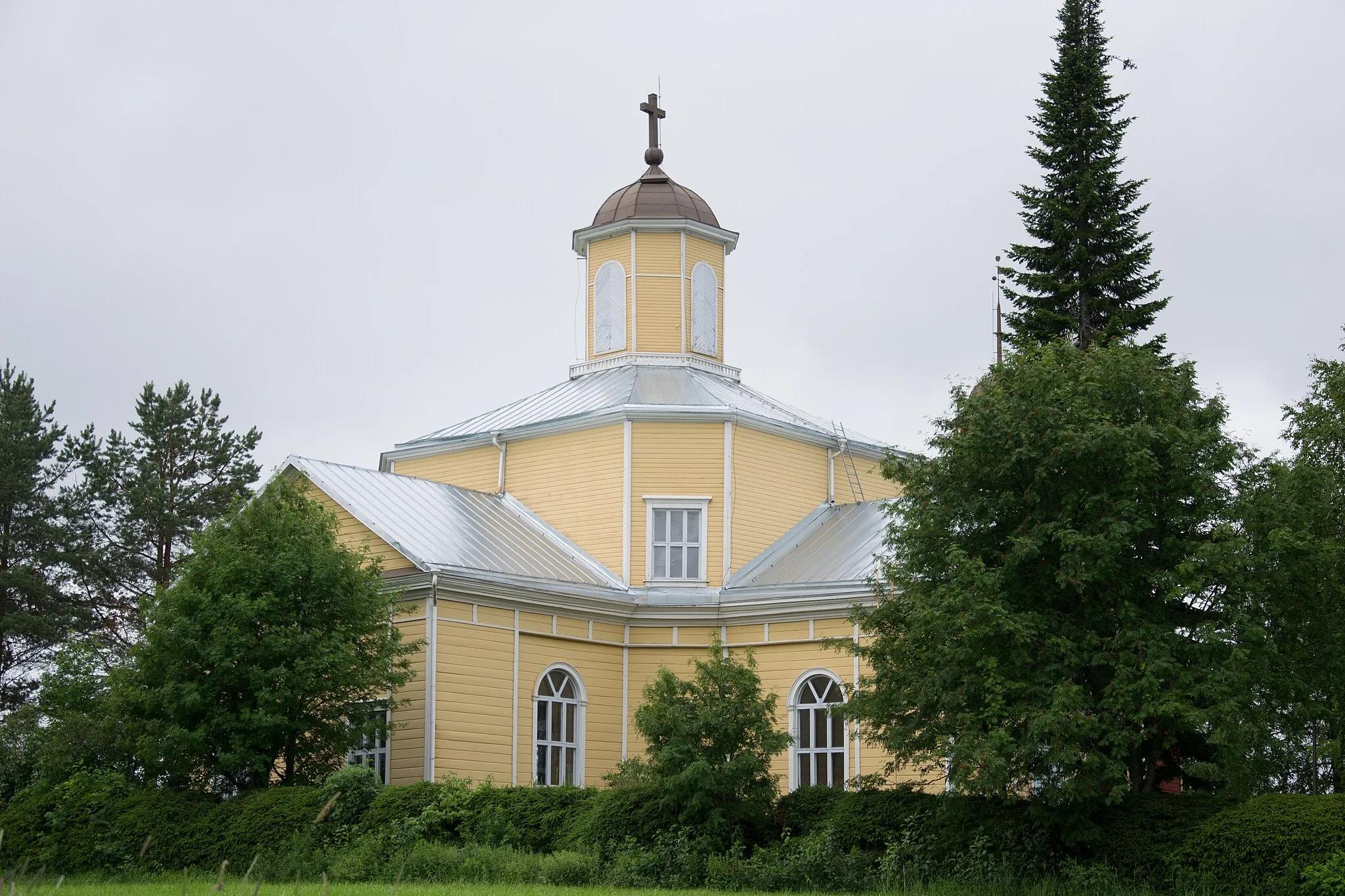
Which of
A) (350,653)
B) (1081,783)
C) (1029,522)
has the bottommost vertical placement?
(1081,783)

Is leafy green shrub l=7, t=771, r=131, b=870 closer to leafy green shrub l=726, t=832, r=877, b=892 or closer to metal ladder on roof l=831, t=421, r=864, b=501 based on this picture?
leafy green shrub l=726, t=832, r=877, b=892

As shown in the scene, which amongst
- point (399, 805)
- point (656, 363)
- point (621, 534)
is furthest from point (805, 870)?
point (656, 363)

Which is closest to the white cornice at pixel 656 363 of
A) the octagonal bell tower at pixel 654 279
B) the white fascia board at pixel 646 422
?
the octagonal bell tower at pixel 654 279

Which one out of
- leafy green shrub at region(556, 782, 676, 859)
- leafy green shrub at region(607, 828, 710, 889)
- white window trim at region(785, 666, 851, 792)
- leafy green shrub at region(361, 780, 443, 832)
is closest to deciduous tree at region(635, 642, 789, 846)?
leafy green shrub at region(556, 782, 676, 859)

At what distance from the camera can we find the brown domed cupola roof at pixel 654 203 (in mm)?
36719

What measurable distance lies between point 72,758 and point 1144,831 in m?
18.2

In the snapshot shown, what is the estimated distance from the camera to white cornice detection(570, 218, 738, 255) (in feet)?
119

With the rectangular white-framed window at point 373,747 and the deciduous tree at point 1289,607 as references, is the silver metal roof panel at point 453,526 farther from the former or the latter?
the deciduous tree at point 1289,607

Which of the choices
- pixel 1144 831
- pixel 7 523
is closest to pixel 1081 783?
pixel 1144 831

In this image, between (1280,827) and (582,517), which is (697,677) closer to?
(1280,827)

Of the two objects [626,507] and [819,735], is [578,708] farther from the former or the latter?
[819,735]

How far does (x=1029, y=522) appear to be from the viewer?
20.4 meters

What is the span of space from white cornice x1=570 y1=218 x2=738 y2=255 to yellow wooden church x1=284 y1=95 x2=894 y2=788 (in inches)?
1.9

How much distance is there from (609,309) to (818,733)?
12.0m
